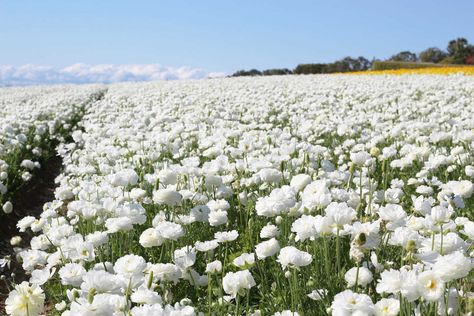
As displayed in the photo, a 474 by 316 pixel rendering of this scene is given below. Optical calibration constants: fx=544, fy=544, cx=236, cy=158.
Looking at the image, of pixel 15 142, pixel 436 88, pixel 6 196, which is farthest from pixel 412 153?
pixel 436 88

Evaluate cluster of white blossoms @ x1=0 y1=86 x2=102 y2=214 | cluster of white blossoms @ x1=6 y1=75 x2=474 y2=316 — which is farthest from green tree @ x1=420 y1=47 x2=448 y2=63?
cluster of white blossoms @ x1=6 y1=75 x2=474 y2=316

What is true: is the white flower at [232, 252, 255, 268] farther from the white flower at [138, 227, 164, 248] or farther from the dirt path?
the dirt path

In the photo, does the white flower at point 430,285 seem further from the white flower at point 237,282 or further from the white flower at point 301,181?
the white flower at point 301,181

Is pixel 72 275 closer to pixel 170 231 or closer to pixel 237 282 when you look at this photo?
pixel 170 231

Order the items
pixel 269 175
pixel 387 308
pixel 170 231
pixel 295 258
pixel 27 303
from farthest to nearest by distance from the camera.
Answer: pixel 269 175 < pixel 170 231 < pixel 295 258 < pixel 27 303 < pixel 387 308

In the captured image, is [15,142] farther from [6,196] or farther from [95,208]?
[95,208]

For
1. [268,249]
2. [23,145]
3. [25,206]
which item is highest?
[268,249]

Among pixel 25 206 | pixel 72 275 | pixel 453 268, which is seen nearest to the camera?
pixel 453 268

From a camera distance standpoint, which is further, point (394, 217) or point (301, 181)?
point (301, 181)

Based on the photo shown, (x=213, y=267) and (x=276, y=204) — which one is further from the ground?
(x=276, y=204)

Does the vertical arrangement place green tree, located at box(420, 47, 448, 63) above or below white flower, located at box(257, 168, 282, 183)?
above

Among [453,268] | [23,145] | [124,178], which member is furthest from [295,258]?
[23,145]

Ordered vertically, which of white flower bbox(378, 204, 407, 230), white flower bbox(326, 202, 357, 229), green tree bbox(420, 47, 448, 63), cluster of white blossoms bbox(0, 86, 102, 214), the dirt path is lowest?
the dirt path

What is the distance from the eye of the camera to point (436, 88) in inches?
591
